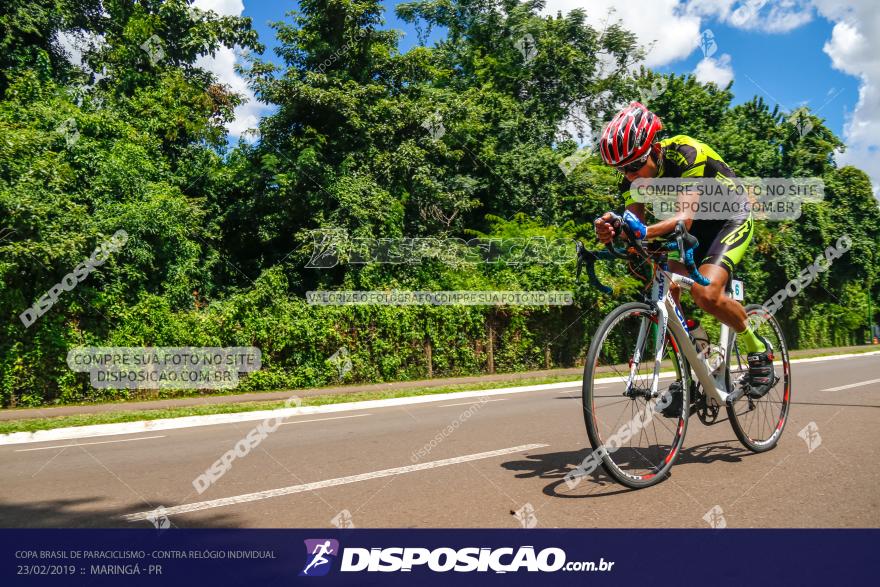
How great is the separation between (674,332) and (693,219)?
0.81 metres

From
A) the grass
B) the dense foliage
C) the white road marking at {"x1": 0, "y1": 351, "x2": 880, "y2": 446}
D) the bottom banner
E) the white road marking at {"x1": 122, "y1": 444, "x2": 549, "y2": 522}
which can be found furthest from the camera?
the dense foliage

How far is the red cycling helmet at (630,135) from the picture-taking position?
Answer: 4.13 meters

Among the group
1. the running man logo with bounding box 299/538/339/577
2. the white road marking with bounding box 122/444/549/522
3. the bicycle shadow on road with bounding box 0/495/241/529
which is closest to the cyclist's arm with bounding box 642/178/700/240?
the white road marking with bounding box 122/444/549/522

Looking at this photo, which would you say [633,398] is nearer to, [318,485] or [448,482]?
[448,482]

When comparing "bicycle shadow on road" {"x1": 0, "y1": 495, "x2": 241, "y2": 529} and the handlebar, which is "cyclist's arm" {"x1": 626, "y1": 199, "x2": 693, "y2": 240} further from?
"bicycle shadow on road" {"x1": 0, "y1": 495, "x2": 241, "y2": 529}

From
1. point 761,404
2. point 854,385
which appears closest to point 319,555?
point 761,404

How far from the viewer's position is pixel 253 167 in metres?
24.6

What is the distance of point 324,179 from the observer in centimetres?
2259

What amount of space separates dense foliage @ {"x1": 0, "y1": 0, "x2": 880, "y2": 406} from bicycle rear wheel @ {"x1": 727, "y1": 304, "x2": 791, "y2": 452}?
1297 cm

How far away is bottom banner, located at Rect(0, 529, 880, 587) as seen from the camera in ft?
8.91

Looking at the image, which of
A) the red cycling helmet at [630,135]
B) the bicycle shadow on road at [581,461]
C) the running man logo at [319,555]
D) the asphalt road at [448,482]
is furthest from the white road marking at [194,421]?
the red cycling helmet at [630,135]

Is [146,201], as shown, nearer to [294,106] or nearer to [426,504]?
[294,106]

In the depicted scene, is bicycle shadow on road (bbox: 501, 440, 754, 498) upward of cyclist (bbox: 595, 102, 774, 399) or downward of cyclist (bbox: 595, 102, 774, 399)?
downward

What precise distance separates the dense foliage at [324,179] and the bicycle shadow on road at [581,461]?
40.3 ft
